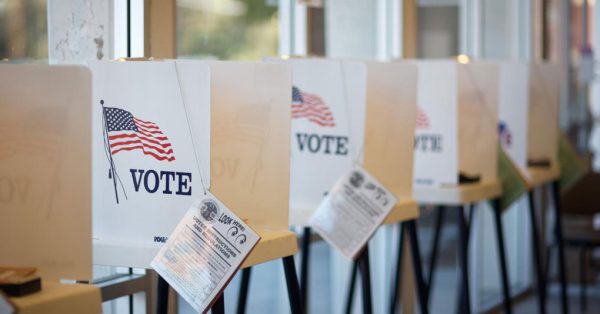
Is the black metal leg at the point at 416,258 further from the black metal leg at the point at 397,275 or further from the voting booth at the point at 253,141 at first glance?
the voting booth at the point at 253,141

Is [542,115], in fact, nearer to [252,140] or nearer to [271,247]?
[252,140]

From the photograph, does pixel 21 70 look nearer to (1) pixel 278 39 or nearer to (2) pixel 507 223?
(1) pixel 278 39

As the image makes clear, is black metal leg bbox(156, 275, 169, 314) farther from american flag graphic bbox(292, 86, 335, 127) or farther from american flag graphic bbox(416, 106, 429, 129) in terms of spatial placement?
american flag graphic bbox(416, 106, 429, 129)

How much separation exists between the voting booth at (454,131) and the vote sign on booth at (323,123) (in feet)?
2.22

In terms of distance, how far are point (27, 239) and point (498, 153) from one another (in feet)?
7.07

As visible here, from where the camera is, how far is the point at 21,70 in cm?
199

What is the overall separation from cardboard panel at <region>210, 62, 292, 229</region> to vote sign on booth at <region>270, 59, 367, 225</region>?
0.40 meters

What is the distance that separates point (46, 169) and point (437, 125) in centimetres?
176

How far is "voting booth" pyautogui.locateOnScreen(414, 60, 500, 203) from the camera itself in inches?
136

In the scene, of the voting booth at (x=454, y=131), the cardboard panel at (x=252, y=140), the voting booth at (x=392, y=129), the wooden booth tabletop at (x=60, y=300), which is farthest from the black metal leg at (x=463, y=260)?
the wooden booth tabletop at (x=60, y=300)

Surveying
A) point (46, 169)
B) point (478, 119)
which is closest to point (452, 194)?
point (478, 119)

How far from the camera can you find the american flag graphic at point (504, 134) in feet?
13.1

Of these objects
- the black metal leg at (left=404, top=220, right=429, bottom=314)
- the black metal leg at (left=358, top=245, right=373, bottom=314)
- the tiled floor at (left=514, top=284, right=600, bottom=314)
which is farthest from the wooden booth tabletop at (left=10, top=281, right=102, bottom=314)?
the tiled floor at (left=514, top=284, right=600, bottom=314)

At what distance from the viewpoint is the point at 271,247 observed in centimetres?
224
